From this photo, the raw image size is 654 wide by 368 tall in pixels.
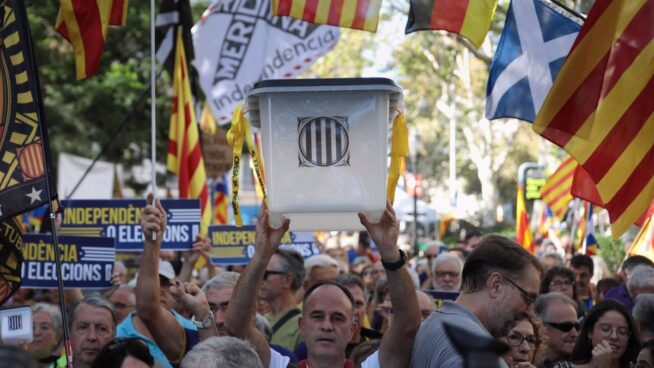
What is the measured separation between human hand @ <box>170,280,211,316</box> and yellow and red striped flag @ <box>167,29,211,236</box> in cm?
521

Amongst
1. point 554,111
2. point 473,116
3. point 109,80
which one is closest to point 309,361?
point 554,111

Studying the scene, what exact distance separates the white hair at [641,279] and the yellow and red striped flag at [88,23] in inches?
181

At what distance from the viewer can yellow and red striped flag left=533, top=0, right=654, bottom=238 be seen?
5.76 meters

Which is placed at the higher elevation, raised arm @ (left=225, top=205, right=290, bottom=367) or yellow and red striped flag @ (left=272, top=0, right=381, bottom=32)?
yellow and red striped flag @ (left=272, top=0, right=381, bottom=32)

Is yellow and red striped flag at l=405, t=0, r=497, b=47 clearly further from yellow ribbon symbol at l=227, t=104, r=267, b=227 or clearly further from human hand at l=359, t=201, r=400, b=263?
human hand at l=359, t=201, r=400, b=263

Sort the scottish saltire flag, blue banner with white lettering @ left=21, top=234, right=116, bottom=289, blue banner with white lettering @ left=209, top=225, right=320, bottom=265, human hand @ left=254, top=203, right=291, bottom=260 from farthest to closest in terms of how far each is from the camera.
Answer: blue banner with white lettering @ left=209, top=225, right=320, bottom=265, blue banner with white lettering @ left=21, top=234, right=116, bottom=289, the scottish saltire flag, human hand @ left=254, top=203, right=291, bottom=260

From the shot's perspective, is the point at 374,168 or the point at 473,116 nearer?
the point at 374,168

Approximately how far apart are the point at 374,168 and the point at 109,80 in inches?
971

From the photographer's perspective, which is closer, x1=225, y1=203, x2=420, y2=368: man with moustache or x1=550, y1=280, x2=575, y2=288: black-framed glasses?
x1=225, y1=203, x2=420, y2=368: man with moustache

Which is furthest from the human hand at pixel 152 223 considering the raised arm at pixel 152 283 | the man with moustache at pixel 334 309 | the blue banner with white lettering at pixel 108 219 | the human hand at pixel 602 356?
the blue banner with white lettering at pixel 108 219

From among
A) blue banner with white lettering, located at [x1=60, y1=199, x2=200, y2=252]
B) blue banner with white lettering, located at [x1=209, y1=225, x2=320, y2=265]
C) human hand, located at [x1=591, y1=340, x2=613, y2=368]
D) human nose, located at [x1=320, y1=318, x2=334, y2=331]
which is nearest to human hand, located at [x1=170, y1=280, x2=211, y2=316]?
human nose, located at [x1=320, y1=318, x2=334, y2=331]

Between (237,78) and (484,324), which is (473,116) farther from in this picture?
(484,324)

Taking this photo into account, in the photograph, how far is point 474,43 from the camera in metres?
6.71

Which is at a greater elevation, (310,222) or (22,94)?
(22,94)
